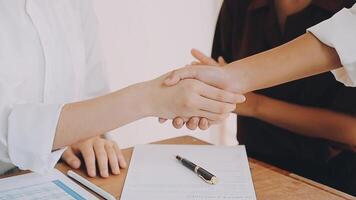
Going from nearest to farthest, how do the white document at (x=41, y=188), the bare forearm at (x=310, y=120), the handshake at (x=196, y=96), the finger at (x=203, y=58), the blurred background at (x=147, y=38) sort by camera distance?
the white document at (x=41, y=188), the handshake at (x=196, y=96), the bare forearm at (x=310, y=120), the finger at (x=203, y=58), the blurred background at (x=147, y=38)

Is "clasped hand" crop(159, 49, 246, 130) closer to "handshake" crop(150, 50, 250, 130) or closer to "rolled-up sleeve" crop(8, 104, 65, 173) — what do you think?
"handshake" crop(150, 50, 250, 130)

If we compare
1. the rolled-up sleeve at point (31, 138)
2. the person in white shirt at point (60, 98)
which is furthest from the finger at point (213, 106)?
the rolled-up sleeve at point (31, 138)

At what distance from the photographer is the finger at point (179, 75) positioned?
3.17ft

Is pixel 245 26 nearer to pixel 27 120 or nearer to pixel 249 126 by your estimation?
pixel 249 126

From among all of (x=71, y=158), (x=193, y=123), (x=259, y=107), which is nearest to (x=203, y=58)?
(x=259, y=107)

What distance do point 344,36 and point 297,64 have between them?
124 millimetres

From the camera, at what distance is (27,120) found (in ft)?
2.66

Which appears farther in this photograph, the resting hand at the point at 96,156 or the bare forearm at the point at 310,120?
the bare forearm at the point at 310,120

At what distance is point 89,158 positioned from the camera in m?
0.88

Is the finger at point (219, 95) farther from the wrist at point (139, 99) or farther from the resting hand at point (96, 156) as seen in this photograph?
the resting hand at point (96, 156)

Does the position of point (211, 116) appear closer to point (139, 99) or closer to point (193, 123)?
point (193, 123)

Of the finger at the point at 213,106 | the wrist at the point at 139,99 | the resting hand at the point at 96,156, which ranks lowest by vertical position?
the resting hand at the point at 96,156

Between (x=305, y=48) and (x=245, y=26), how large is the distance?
41 centimetres

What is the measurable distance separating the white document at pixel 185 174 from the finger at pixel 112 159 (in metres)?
0.03
